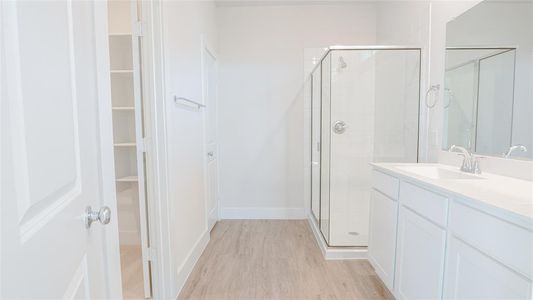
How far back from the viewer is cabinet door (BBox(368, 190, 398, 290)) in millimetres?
1756

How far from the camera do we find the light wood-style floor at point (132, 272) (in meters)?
1.98

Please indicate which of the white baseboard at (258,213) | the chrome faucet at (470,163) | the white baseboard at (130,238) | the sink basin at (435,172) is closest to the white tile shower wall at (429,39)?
the sink basin at (435,172)

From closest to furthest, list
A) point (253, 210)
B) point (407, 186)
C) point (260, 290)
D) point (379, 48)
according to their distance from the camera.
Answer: point (407, 186) → point (260, 290) → point (379, 48) → point (253, 210)

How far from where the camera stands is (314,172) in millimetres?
3393

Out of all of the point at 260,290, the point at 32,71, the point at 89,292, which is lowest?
the point at 260,290

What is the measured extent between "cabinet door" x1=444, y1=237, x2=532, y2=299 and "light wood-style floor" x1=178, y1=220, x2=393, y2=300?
90 centimetres

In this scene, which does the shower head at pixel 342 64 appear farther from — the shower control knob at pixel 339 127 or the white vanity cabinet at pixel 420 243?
the white vanity cabinet at pixel 420 243

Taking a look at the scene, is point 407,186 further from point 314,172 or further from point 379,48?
point 314,172

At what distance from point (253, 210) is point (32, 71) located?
3.27 meters

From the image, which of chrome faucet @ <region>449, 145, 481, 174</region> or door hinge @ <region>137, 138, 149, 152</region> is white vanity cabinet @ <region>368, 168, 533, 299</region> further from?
door hinge @ <region>137, 138, 149, 152</region>

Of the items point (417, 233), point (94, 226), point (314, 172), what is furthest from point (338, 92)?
point (94, 226)

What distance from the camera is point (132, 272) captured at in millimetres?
2264

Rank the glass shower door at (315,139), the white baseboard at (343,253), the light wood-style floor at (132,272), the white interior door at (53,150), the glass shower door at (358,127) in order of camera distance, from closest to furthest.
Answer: the white interior door at (53,150) → the light wood-style floor at (132,272) → the white baseboard at (343,253) → the glass shower door at (358,127) → the glass shower door at (315,139)

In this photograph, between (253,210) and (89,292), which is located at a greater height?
(89,292)
